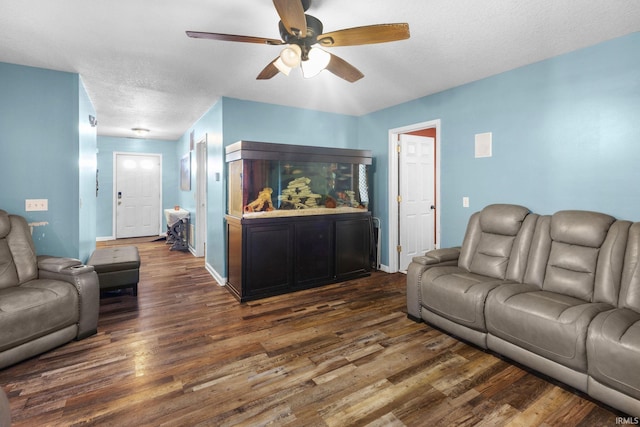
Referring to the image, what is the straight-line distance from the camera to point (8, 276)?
250 cm

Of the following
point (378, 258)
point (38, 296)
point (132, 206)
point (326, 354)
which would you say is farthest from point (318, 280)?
point (132, 206)

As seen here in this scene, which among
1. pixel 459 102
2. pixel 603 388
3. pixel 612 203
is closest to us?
pixel 603 388

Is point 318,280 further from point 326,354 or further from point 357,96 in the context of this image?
point 357,96

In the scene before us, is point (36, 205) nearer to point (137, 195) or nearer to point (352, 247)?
point (352, 247)

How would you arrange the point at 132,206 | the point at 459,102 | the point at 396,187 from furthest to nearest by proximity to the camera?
the point at 132,206 < the point at 396,187 < the point at 459,102

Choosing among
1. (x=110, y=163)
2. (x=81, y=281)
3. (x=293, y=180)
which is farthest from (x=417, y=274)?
(x=110, y=163)

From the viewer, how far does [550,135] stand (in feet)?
9.31

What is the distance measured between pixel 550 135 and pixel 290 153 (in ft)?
8.61

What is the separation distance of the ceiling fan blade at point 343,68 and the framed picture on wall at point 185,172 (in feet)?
15.6

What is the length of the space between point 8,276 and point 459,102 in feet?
15.2

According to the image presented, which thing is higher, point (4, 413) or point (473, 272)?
point (473, 272)

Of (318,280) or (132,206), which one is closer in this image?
(318,280)

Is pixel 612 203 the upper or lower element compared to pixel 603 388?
upper

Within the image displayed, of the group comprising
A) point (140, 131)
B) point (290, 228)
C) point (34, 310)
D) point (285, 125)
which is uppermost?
point (140, 131)
